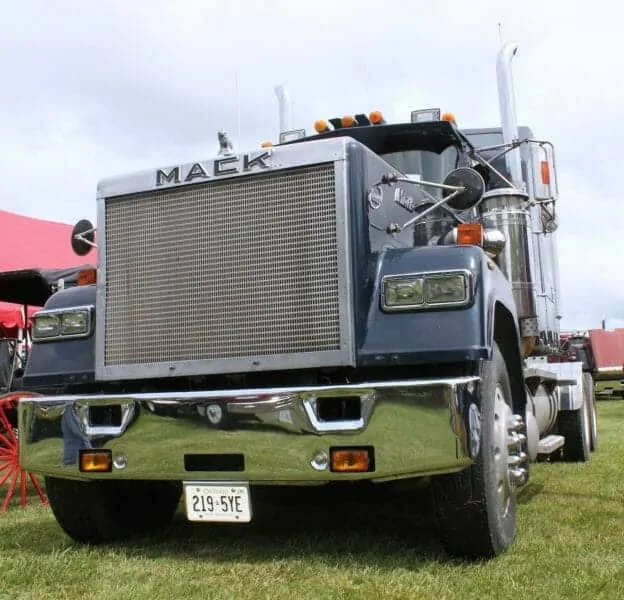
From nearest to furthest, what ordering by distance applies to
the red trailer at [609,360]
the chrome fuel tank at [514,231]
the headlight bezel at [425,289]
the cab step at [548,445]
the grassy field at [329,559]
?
1. the grassy field at [329,559]
2. the headlight bezel at [425,289]
3. the chrome fuel tank at [514,231]
4. the cab step at [548,445]
5. the red trailer at [609,360]

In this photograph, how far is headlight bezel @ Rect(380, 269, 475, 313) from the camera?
3822mm

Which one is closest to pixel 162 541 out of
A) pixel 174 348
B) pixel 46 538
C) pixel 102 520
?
pixel 102 520

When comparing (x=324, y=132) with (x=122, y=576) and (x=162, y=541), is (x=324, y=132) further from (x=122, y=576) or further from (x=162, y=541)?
(x=122, y=576)

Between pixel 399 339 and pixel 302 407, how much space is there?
1.81 feet

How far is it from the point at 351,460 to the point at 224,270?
1.24 m

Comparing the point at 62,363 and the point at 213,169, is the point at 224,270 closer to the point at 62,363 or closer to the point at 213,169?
the point at 213,169

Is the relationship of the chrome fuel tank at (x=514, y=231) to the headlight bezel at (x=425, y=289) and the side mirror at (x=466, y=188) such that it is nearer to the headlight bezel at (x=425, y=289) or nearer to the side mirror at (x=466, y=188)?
the side mirror at (x=466, y=188)

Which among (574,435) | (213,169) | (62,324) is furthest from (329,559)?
(574,435)

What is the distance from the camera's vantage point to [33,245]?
1645cm

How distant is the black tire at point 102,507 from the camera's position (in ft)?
15.4

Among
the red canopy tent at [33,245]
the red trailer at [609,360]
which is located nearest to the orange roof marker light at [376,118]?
the red canopy tent at [33,245]

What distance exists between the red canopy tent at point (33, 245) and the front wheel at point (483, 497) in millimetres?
11956

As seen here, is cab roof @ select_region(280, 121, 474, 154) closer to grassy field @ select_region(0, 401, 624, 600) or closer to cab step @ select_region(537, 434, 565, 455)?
cab step @ select_region(537, 434, 565, 455)

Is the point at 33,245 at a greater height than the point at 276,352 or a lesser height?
greater
